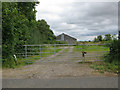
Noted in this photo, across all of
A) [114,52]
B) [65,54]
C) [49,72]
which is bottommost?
[49,72]

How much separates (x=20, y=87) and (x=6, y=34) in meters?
3.87

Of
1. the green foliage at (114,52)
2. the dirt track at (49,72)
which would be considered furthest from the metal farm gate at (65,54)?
the dirt track at (49,72)

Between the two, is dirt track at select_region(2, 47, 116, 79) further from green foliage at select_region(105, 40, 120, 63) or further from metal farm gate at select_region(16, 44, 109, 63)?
green foliage at select_region(105, 40, 120, 63)

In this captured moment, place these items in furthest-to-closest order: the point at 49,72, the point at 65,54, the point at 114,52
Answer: the point at 65,54, the point at 114,52, the point at 49,72

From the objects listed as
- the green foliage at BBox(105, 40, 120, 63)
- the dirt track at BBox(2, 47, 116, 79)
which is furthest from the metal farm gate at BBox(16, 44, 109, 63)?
the dirt track at BBox(2, 47, 116, 79)

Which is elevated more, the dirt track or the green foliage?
the green foliage

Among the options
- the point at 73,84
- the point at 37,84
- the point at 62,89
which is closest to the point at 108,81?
the point at 73,84

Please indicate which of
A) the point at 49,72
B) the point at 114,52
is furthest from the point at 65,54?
the point at 49,72

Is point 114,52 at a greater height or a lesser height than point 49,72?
greater

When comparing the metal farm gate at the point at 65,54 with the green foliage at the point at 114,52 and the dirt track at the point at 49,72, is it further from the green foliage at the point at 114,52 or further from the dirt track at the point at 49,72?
the dirt track at the point at 49,72

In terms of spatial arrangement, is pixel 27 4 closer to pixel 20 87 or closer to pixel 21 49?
pixel 21 49

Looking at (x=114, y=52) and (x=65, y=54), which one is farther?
(x=65, y=54)

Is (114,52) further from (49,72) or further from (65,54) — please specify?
(49,72)

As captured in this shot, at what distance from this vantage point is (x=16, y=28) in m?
6.70
